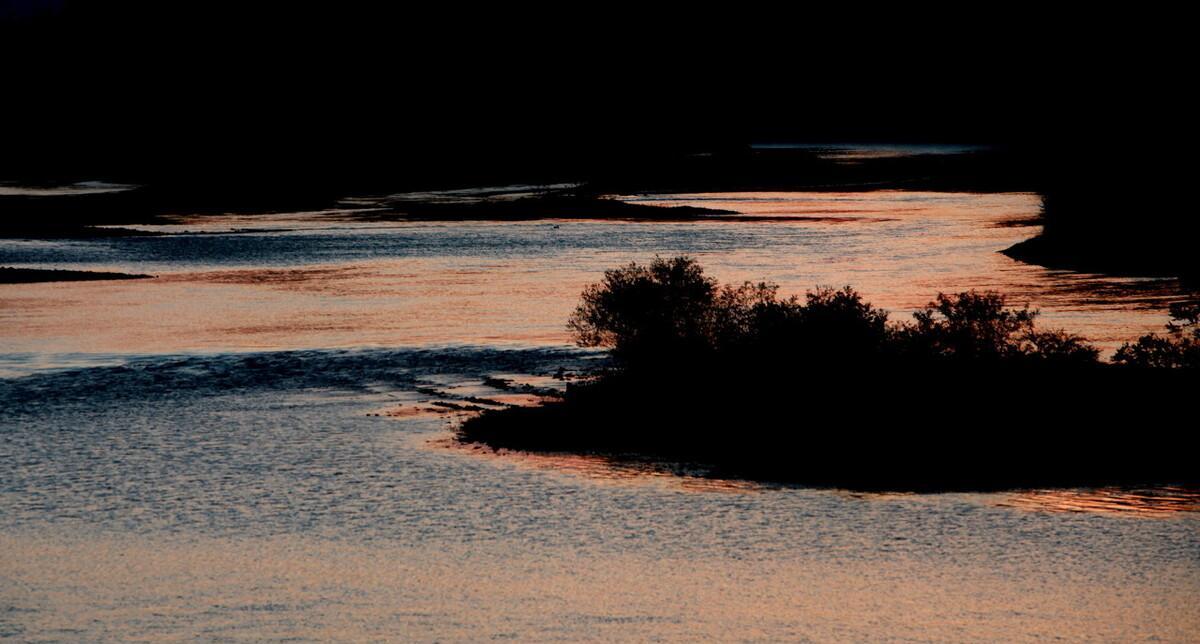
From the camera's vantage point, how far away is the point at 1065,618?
14.9 m

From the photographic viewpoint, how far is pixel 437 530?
19.3 metres

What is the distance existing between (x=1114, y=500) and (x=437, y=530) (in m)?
8.91

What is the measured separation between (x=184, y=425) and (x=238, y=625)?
46.7ft

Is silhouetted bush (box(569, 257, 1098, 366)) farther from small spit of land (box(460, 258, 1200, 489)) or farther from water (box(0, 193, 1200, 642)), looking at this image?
→ water (box(0, 193, 1200, 642))

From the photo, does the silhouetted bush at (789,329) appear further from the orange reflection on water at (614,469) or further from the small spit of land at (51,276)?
the small spit of land at (51,276)

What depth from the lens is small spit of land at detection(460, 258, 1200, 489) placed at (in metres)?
24.0


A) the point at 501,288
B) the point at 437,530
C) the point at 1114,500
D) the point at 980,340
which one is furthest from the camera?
the point at 501,288

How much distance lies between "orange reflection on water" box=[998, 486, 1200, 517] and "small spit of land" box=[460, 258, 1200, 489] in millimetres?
725

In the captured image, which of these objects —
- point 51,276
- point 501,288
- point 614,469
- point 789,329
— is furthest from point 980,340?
point 51,276

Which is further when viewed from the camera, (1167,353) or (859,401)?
(1167,353)

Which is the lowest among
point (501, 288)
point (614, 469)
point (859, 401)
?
point (501, 288)

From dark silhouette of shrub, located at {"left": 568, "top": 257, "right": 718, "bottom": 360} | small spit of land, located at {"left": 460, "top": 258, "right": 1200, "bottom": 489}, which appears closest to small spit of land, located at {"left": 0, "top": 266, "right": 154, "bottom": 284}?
dark silhouette of shrub, located at {"left": 568, "top": 257, "right": 718, "bottom": 360}

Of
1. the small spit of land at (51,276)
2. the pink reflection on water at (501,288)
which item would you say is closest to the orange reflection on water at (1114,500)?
the pink reflection on water at (501,288)

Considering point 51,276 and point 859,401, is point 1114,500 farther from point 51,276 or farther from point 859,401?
point 51,276
